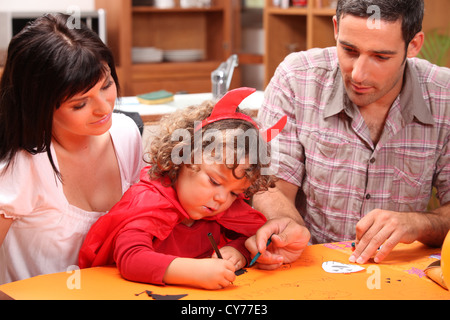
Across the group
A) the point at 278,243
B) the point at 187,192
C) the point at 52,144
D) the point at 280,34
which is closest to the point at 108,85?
the point at 52,144

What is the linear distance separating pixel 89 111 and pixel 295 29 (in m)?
3.30

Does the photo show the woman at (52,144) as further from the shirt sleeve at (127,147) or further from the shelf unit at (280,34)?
the shelf unit at (280,34)

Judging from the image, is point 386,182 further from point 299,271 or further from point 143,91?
point 143,91

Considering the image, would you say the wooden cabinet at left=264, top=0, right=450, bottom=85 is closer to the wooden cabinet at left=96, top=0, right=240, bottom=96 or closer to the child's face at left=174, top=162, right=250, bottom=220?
the wooden cabinet at left=96, top=0, right=240, bottom=96

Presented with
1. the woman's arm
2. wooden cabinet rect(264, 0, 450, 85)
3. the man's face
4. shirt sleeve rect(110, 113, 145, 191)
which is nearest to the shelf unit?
wooden cabinet rect(264, 0, 450, 85)

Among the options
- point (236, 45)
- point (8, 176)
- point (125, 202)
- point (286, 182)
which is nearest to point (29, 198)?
point (8, 176)

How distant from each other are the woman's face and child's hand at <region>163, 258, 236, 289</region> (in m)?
0.37

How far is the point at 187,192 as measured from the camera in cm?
133

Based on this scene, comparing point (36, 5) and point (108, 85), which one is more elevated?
point (36, 5)

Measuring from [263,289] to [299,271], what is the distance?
0.14m

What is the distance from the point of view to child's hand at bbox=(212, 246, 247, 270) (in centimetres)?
134

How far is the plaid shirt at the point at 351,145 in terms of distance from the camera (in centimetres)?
185

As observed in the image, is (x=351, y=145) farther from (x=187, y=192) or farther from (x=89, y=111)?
(x=89, y=111)

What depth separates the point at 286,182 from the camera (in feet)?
6.17
